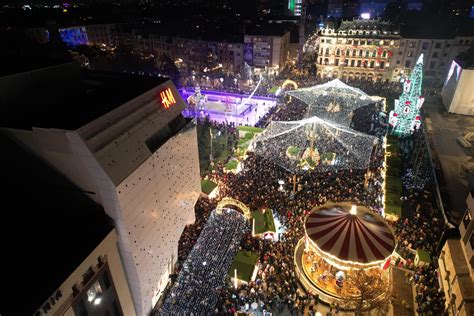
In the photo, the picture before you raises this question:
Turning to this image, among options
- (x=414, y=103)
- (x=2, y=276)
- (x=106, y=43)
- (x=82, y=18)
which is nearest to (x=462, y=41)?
(x=414, y=103)

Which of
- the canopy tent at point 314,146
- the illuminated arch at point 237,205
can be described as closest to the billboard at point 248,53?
the canopy tent at point 314,146

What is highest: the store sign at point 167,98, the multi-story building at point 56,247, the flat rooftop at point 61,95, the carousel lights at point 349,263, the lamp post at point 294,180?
the flat rooftop at point 61,95

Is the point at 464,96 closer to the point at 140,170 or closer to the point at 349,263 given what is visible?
the point at 349,263

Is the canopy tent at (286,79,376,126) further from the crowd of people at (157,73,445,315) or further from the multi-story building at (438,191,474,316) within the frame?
the multi-story building at (438,191,474,316)

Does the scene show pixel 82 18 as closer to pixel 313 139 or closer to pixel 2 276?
pixel 313 139

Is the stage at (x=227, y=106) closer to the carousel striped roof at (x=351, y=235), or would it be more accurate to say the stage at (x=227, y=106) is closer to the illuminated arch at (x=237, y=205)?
the illuminated arch at (x=237, y=205)

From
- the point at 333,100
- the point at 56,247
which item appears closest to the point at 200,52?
the point at 333,100
